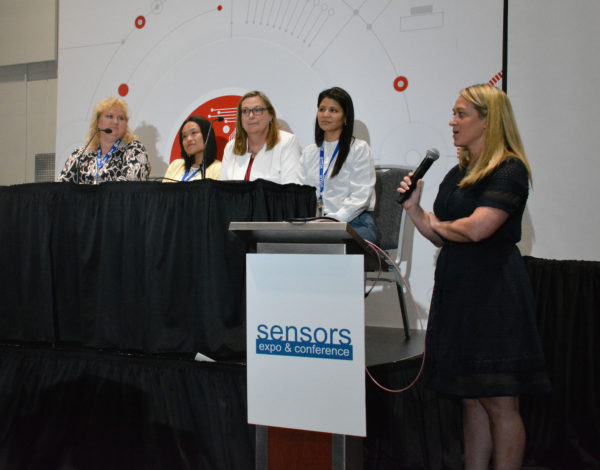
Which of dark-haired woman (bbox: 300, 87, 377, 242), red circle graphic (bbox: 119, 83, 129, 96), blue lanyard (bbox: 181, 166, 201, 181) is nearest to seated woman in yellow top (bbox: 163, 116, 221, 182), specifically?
blue lanyard (bbox: 181, 166, 201, 181)

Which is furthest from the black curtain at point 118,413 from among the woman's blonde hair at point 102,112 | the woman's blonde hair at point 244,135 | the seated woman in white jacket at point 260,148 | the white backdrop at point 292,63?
the white backdrop at point 292,63

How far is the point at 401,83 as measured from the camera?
331cm

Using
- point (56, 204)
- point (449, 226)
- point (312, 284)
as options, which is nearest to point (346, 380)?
point (312, 284)

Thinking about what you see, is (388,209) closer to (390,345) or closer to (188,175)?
(390,345)

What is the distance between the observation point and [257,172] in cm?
280

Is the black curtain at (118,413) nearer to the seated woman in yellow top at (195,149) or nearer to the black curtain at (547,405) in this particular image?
the black curtain at (547,405)

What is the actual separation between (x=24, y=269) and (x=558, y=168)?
281 centimetres

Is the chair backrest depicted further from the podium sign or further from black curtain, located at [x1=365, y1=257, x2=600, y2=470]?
the podium sign

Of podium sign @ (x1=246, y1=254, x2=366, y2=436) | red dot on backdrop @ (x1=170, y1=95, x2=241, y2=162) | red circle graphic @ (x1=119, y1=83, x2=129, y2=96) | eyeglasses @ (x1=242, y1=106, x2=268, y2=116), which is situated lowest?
podium sign @ (x1=246, y1=254, x2=366, y2=436)

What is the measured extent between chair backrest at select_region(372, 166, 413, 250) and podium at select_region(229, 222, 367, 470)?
4.86ft

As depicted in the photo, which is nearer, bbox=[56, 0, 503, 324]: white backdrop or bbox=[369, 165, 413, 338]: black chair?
bbox=[369, 165, 413, 338]: black chair

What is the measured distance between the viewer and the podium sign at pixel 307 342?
1.28 meters

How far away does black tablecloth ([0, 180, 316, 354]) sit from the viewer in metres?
1.97

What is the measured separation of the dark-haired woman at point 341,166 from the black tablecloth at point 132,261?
2.15 feet
